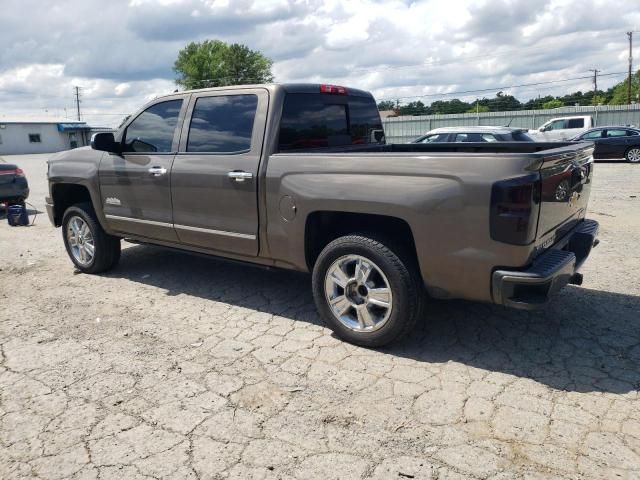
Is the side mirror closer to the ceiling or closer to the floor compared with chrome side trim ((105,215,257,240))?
closer to the ceiling

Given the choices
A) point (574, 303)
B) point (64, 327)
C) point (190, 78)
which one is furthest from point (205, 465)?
point (190, 78)

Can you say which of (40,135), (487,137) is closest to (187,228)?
(487,137)

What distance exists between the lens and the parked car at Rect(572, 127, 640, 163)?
18.6 meters

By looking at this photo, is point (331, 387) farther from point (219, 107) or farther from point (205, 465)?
point (219, 107)

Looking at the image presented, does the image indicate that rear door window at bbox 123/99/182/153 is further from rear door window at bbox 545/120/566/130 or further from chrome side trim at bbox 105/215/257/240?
rear door window at bbox 545/120/566/130

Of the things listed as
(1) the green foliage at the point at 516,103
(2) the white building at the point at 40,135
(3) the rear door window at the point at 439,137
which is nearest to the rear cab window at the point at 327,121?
(3) the rear door window at the point at 439,137

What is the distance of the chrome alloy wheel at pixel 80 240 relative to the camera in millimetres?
5973

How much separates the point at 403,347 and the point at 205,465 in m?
1.75

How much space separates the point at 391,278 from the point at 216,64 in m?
71.2

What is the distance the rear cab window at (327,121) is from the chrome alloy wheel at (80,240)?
286 cm

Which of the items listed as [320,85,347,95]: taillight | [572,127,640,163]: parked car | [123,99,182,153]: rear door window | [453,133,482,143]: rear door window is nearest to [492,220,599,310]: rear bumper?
[320,85,347,95]: taillight

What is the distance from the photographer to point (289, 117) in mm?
4367

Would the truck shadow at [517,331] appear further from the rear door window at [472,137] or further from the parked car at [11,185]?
the rear door window at [472,137]

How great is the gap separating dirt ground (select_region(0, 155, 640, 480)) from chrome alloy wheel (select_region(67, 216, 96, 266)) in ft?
2.53
